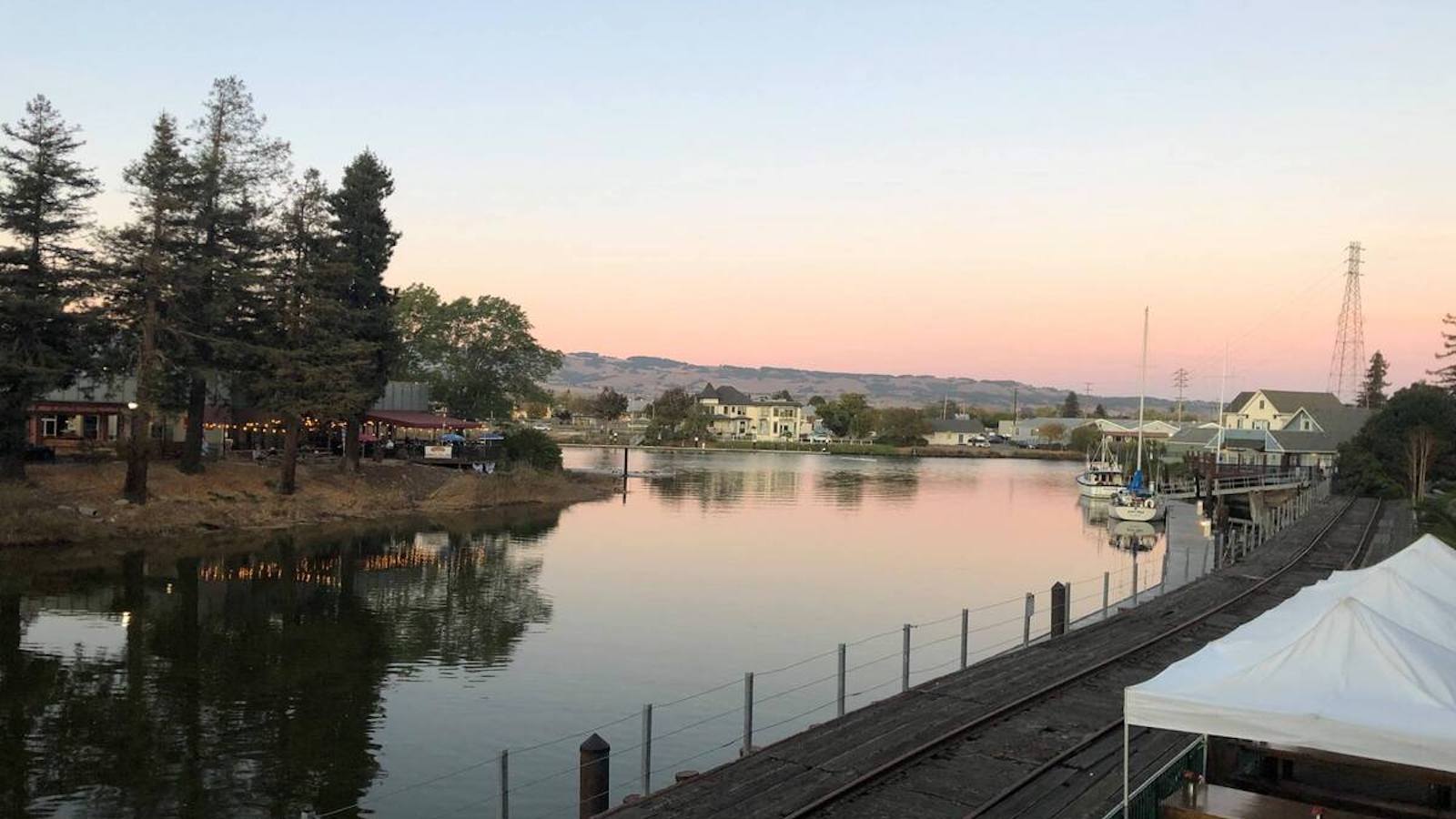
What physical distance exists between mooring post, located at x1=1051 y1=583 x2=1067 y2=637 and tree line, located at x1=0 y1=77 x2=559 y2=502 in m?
34.5

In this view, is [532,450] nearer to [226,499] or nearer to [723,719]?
[226,499]

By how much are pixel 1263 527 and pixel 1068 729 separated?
3824 cm

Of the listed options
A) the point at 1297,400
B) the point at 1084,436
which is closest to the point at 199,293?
the point at 1297,400

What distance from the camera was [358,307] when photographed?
55.7 metres

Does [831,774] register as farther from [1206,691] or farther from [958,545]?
[958,545]

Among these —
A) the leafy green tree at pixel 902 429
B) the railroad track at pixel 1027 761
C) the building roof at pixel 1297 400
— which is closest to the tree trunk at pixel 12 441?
the railroad track at pixel 1027 761

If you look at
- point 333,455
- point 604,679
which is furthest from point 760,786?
point 333,455

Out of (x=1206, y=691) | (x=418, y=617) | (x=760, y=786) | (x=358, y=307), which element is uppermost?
(x=358, y=307)

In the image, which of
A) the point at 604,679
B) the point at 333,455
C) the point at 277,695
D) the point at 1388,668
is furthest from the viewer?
the point at 333,455

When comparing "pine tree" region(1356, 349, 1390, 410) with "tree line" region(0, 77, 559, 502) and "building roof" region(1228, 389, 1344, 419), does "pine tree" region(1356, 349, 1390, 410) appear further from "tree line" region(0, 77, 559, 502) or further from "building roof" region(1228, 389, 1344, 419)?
"tree line" region(0, 77, 559, 502)

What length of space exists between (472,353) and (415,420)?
12320 millimetres

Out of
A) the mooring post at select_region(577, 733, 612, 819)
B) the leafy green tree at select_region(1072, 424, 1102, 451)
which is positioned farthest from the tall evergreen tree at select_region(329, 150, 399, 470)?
the leafy green tree at select_region(1072, 424, 1102, 451)

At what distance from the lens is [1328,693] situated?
8.91 meters

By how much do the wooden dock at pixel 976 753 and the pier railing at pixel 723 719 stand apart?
70cm
